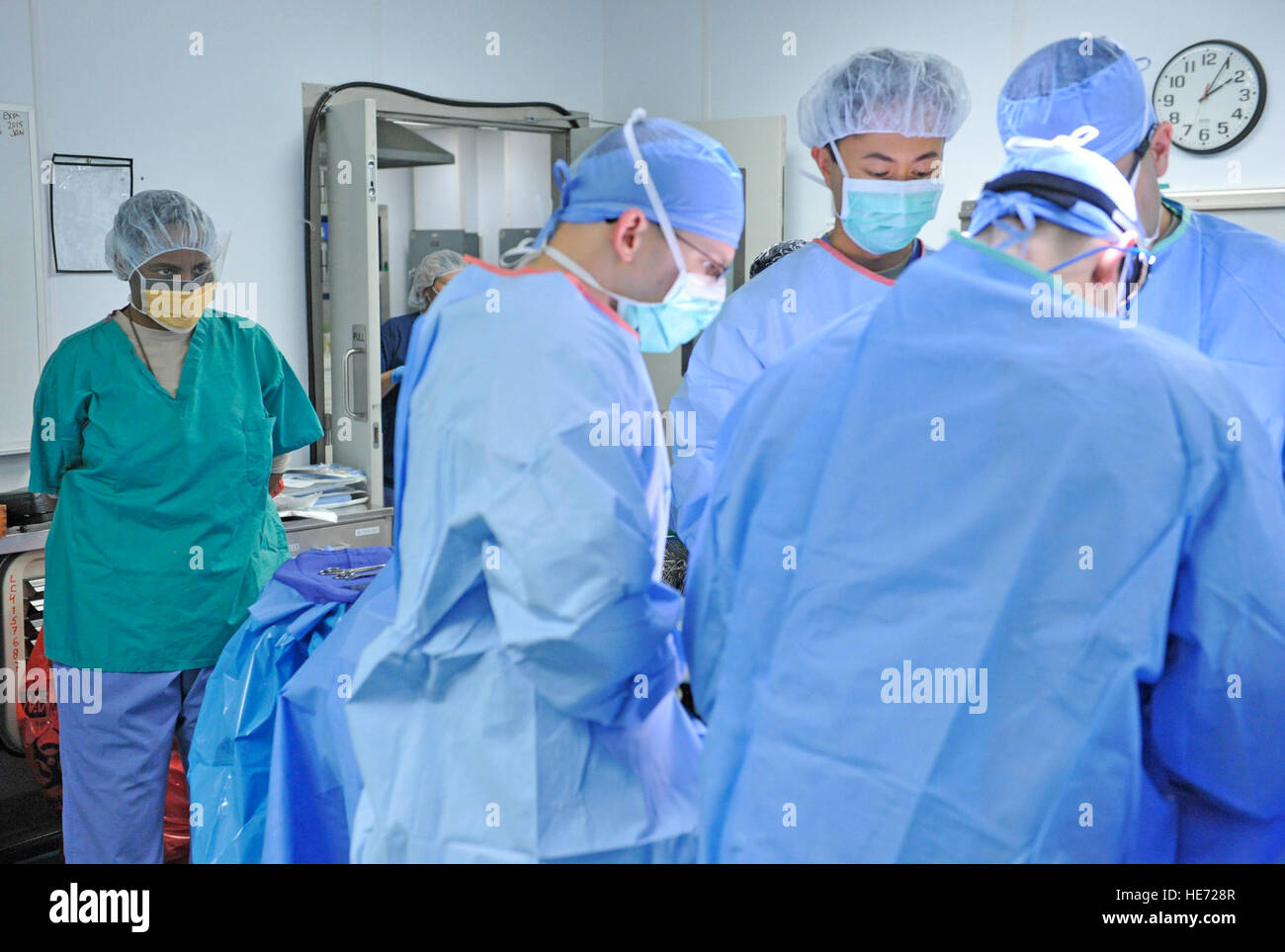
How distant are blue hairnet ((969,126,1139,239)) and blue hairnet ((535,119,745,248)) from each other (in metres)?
0.32

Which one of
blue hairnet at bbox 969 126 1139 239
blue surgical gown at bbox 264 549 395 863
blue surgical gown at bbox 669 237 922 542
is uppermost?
blue hairnet at bbox 969 126 1139 239

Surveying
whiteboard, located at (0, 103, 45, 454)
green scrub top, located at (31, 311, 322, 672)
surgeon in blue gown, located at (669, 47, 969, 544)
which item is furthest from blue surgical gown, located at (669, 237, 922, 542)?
whiteboard, located at (0, 103, 45, 454)

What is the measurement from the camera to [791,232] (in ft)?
15.4

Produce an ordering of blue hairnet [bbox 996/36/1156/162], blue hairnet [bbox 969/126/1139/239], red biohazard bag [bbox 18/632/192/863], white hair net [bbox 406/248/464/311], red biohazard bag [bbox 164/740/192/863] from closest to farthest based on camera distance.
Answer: blue hairnet [bbox 969/126/1139/239], blue hairnet [bbox 996/36/1156/162], red biohazard bag [bbox 164/740/192/863], red biohazard bag [bbox 18/632/192/863], white hair net [bbox 406/248/464/311]

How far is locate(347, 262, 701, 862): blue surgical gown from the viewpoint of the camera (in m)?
1.22

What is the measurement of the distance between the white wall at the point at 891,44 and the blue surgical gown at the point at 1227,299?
215cm

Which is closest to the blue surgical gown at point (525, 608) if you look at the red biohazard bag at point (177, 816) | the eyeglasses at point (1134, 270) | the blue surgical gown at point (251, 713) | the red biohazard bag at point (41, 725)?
the eyeglasses at point (1134, 270)

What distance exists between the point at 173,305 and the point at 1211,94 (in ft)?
10.2

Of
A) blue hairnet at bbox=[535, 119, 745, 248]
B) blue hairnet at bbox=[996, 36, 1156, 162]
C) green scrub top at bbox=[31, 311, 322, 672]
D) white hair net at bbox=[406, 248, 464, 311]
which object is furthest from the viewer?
white hair net at bbox=[406, 248, 464, 311]

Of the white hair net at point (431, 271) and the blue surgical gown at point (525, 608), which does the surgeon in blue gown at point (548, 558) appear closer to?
the blue surgical gown at point (525, 608)

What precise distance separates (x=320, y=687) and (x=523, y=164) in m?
3.46

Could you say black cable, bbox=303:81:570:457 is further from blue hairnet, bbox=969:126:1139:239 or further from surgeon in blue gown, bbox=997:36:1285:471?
blue hairnet, bbox=969:126:1139:239

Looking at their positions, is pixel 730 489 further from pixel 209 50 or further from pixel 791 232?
pixel 791 232
